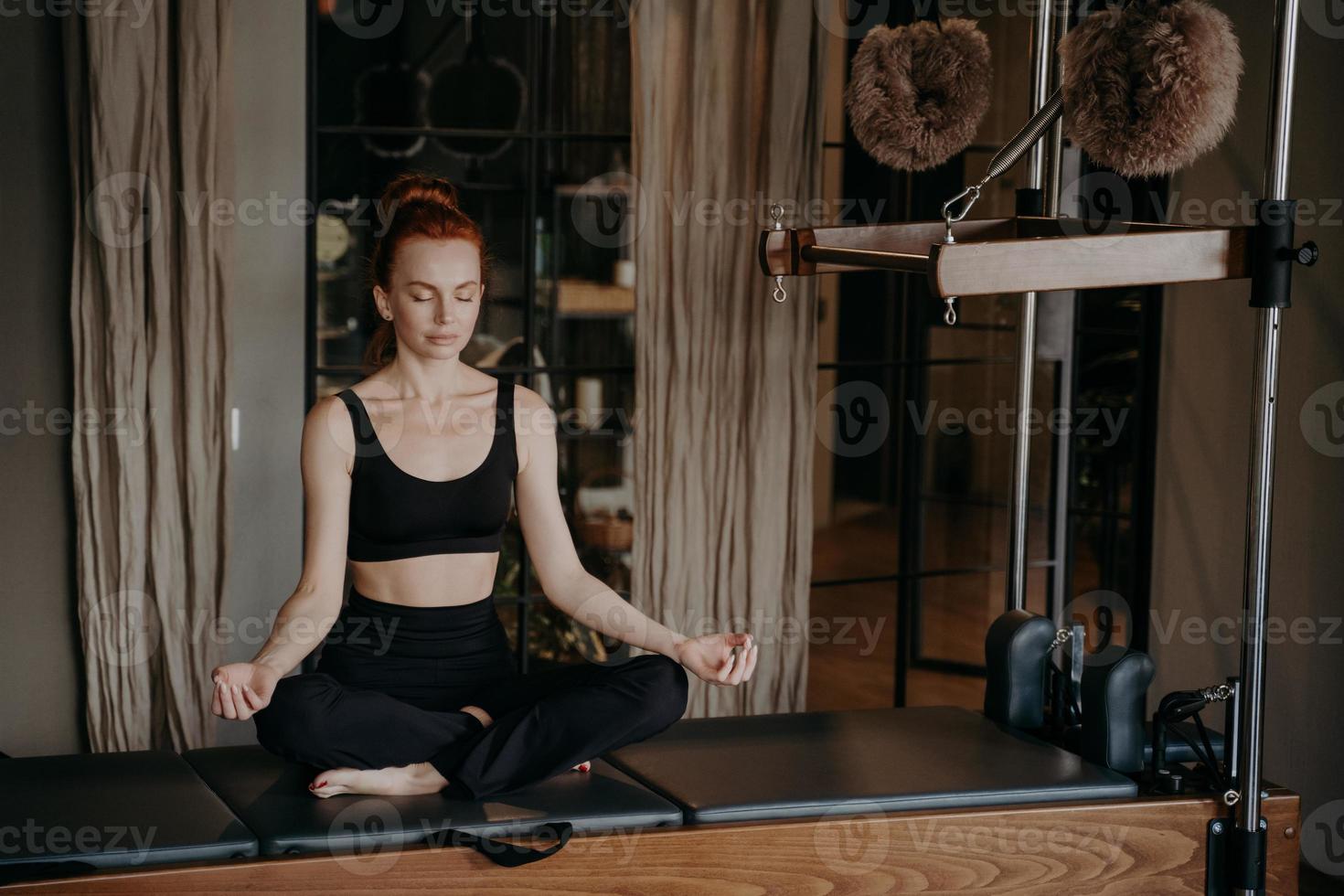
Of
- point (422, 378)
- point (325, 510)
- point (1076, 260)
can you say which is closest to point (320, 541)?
point (325, 510)

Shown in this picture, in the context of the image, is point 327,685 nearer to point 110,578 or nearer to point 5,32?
point 110,578

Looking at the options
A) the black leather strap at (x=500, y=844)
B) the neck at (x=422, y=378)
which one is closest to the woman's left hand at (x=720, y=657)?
the black leather strap at (x=500, y=844)

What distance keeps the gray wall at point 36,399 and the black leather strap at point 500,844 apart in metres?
1.49

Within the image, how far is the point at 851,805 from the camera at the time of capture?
88.7 inches

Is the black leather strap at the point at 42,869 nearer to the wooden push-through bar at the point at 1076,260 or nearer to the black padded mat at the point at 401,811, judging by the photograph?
the black padded mat at the point at 401,811

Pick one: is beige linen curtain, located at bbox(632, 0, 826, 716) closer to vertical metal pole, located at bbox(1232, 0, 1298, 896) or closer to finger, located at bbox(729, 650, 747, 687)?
finger, located at bbox(729, 650, 747, 687)

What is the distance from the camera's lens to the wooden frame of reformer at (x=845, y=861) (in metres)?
2.03

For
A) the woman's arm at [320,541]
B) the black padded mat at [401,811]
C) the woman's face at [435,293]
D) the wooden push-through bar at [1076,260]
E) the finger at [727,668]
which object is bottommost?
the black padded mat at [401,811]

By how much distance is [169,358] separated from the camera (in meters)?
3.16

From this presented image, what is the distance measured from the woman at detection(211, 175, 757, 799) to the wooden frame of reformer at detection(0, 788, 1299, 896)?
170mm

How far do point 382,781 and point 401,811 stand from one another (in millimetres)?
82

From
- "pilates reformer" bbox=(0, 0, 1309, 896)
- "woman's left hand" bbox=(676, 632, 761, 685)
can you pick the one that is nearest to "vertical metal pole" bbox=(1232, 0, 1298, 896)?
"pilates reformer" bbox=(0, 0, 1309, 896)

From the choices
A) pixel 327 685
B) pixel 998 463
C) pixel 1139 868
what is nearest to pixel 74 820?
pixel 327 685

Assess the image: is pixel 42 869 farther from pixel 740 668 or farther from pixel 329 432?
pixel 740 668
